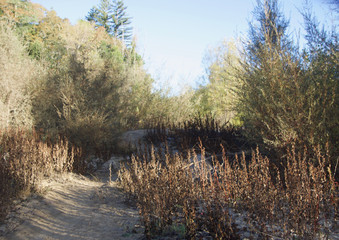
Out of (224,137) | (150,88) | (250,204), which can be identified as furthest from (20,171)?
(150,88)

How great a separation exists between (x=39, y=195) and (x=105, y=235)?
2.29 meters

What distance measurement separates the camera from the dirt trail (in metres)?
4.13

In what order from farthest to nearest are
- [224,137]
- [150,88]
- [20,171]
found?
[150,88] < [224,137] < [20,171]

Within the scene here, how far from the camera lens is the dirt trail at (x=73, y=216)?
4133 mm

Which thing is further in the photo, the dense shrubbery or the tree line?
the tree line

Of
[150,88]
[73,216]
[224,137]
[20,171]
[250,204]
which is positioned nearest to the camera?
[250,204]

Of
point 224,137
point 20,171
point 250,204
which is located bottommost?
point 250,204

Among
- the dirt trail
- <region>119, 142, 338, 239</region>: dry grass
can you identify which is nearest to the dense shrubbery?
<region>119, 142, 338, 239</region>: dry grass

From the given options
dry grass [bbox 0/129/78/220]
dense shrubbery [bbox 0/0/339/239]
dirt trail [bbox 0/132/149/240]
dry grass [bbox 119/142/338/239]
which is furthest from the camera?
dry grass [bbox 0/129/78/220]

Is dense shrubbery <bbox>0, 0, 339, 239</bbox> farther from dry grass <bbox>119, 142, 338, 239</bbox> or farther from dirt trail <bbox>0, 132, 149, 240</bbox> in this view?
dirt trail <bbox>0, 132, 149, 240</bbox>

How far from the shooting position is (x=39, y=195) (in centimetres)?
558

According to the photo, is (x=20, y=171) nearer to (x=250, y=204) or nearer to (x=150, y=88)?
(x=250, y=204)

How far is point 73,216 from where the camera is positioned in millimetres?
4969

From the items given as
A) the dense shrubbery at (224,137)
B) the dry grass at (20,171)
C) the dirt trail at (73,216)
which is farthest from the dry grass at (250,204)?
the dry grass at (20,171)
